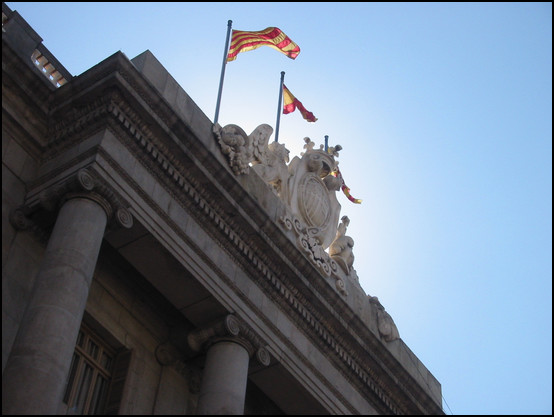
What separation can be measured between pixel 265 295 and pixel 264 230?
1.54m

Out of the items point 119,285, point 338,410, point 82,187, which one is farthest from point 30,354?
point 338,410

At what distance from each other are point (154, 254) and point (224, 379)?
309 centimetres

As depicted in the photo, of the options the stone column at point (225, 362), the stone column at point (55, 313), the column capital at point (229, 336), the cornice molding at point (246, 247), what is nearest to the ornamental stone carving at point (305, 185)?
the cornice molding at point (246, 247)

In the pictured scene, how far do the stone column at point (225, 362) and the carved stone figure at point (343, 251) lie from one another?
17.9 ft

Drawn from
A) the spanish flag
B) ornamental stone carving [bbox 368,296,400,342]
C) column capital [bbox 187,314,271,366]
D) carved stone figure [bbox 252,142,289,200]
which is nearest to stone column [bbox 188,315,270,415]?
column capital [bbox 187,314,271,366]

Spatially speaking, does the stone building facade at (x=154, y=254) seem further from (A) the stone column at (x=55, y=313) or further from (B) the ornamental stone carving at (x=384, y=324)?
(B) the ornamental stone carving at (x=384, y=324)

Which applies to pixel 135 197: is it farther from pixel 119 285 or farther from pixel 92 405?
pixel 92 405

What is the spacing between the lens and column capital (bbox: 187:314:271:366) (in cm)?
2219

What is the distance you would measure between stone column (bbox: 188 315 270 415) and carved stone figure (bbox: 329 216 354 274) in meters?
5.46

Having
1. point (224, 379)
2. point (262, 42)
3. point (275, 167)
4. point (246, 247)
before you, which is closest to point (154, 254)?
point (246, 247)

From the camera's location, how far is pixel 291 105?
108 feet

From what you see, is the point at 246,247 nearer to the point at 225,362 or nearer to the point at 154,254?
the point at 154,254

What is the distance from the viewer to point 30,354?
655 inches

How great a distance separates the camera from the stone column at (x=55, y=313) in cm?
1612
